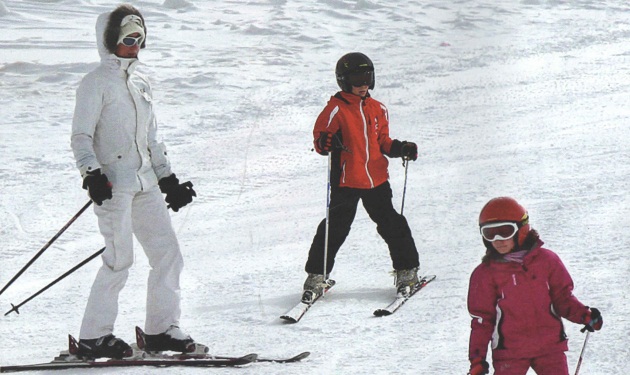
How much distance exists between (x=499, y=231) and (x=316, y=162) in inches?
264

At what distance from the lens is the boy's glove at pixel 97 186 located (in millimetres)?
4387

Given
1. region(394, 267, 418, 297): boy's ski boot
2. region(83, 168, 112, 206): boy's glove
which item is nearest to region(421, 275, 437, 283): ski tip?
region(394, 267, 418, 297): boy's ski boot

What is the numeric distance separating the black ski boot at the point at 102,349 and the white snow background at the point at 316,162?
10 cm

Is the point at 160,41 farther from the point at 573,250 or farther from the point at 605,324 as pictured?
the point at 605,324

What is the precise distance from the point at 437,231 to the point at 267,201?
1.80m

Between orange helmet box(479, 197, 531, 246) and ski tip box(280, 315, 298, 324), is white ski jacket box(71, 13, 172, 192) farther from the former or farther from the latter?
orange helmet box(479, 197, 531, 246)

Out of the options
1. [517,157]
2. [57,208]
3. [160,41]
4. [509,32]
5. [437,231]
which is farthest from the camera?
[509,32]

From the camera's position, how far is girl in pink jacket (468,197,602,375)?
355cm

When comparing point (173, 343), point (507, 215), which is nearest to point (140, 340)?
point (173, 343)

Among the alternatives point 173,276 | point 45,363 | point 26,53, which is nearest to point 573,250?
point 173,276

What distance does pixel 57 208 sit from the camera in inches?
339

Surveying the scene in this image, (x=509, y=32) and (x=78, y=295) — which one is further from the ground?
(x=509, y=32)

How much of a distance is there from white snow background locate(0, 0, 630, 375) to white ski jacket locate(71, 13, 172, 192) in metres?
0.90

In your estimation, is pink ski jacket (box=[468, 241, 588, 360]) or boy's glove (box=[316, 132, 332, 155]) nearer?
pink ski jacket (box=[468, 241, 588, 360])
